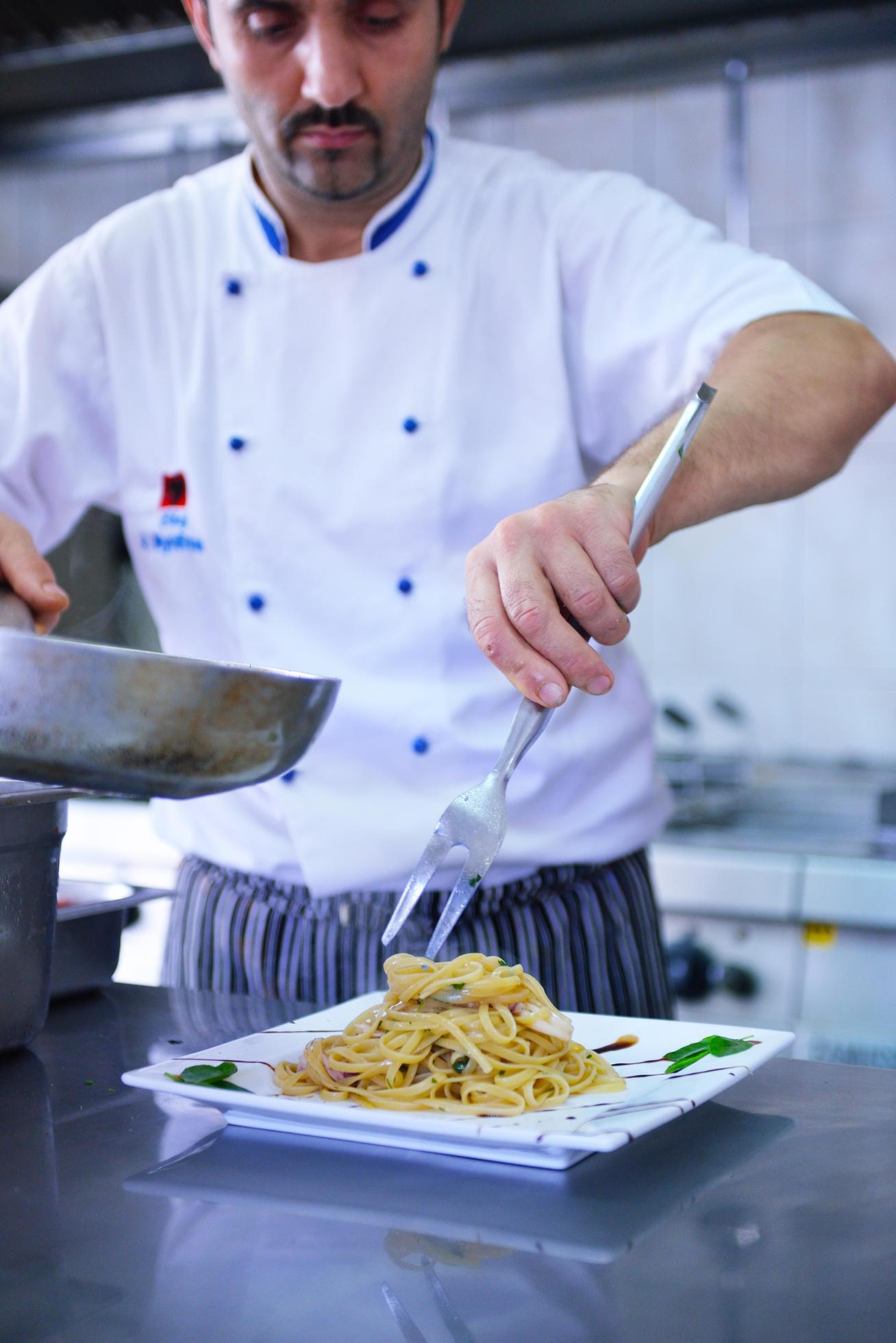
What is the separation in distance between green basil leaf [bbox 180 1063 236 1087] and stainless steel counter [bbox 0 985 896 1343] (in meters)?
0.03

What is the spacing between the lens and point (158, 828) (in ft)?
5.51

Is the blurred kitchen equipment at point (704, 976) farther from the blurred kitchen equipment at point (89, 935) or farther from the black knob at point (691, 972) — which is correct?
the blurred kitchen equipment at point (89, 935)

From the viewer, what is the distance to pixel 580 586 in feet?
3.23

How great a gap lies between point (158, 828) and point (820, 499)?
193 cm

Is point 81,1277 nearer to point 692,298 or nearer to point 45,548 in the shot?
point 692,298

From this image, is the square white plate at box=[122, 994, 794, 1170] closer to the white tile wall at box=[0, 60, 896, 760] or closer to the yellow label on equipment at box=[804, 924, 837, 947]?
the yellow label on equipment at box=[804, 924, 837, 947]

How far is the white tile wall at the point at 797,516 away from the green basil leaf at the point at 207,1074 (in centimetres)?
239

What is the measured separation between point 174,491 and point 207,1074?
892 mm

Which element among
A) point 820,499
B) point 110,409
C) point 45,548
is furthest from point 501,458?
point 820,499

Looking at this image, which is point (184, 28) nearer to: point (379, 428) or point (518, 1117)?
point (379, 428)

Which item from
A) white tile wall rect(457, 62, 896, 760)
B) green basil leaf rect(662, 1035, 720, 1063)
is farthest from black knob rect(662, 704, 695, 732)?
green basil leaf rect(662, 1035, 720, 1063)

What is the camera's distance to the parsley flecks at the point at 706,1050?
97cm

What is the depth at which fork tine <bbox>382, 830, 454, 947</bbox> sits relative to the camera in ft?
3.36

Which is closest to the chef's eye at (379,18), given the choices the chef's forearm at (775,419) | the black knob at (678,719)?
the chef's forearm at (775,419)
